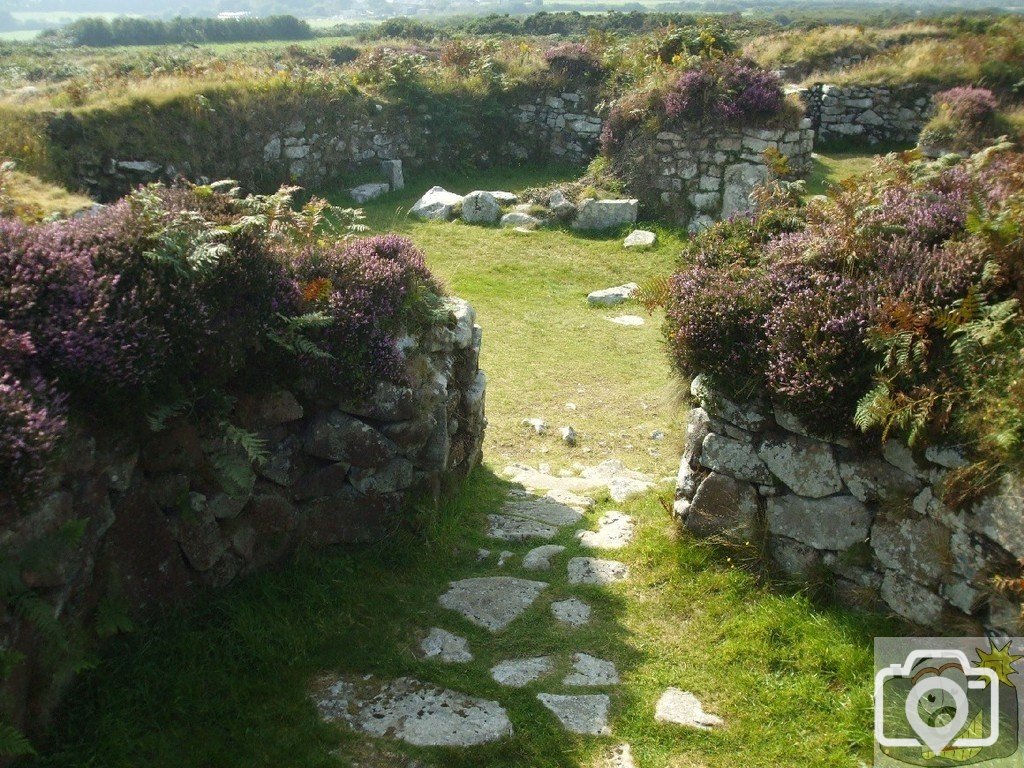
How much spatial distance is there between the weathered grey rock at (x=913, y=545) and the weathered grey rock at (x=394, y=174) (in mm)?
16714

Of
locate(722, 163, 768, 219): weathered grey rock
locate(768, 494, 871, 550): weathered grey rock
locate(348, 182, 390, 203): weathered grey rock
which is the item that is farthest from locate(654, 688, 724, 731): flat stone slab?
locate(348, 182, 390, 203): weathered grey rock

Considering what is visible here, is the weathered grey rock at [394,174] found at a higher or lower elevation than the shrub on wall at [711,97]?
lower

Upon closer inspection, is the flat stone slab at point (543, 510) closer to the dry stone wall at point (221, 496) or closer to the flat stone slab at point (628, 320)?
the dry stone wall at point (221, 496)

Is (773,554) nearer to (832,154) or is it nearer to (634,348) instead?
(634,348)

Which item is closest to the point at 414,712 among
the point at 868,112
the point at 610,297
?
the point at 610,297

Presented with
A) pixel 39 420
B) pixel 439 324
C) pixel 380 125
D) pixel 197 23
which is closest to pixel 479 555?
pixel 439 324

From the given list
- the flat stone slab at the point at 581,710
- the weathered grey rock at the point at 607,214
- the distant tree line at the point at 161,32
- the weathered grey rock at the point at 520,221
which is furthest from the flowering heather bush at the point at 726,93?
the distant tree line at the point at 161,32

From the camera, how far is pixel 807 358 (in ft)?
17.2

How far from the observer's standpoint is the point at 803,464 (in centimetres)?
534

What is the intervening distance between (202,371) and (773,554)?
3.97 metres

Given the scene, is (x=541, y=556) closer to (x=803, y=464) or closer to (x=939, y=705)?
(x=803, y=464)

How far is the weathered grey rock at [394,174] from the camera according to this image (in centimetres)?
1981

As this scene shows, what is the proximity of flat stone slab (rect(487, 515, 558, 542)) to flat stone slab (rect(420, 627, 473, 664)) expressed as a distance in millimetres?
1625

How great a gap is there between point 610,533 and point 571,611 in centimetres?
142
